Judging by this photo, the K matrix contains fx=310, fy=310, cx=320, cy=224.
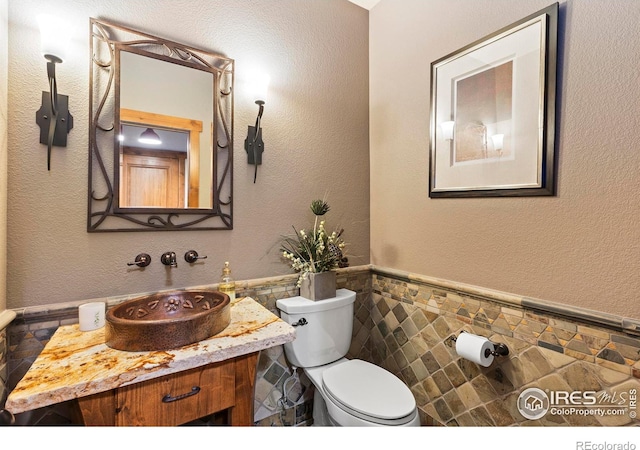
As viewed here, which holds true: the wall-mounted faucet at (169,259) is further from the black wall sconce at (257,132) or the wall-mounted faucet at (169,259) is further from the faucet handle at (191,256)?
the black wall sconce at (257,132)

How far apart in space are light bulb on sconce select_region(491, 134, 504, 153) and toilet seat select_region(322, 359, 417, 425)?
113 cm

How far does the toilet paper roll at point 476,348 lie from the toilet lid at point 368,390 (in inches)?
11.8

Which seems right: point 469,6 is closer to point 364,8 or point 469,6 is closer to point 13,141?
point 364,8

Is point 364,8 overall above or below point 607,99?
above

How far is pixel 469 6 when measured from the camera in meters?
1.48

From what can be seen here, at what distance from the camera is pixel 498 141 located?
1.36 m

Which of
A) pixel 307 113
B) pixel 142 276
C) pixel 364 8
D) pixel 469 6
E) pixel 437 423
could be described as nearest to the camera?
pixel 142 276

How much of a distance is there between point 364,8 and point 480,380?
2.25 meters

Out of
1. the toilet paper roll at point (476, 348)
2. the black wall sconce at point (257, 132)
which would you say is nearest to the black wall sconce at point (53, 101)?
the black wall sconce at point (257, 132)

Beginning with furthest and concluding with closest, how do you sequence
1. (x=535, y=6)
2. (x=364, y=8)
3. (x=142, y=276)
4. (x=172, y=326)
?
(x=364, y=8), (x=142, y=276), (x=535, y=6), (x=172, y=326)

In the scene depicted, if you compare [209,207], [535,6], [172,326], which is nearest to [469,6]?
[535,6]

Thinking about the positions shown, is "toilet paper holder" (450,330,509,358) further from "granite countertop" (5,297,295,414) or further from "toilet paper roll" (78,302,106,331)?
"toilet paper roll" (78,302,106,331)

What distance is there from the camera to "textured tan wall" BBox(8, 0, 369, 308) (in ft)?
3.80

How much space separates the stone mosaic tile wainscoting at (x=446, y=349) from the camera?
1.10 metres
